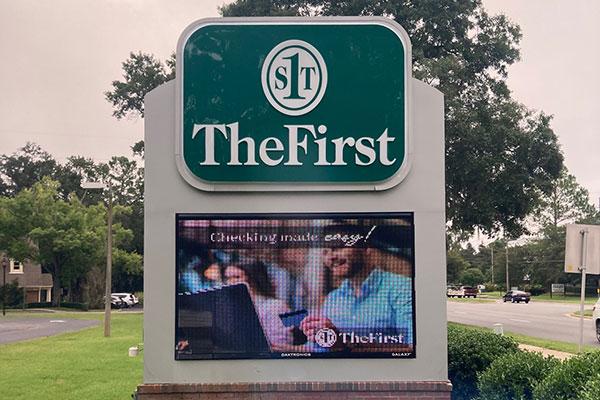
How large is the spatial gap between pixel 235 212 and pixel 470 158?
2116 cm

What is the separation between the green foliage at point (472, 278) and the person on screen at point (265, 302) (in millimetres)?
93209

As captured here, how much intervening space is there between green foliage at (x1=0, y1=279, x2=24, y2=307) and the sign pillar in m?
55.4

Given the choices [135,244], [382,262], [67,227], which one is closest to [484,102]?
[382,262]

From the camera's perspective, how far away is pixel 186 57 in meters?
8.05

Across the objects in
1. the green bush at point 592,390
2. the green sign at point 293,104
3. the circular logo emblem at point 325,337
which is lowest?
the green bush at point 592,390

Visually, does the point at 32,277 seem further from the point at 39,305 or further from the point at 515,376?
the point at 515,376

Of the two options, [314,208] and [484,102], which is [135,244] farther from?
[314,208]

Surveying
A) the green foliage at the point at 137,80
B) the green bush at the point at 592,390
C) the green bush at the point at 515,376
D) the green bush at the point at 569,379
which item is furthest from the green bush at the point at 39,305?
the green bush at the point at 592,390

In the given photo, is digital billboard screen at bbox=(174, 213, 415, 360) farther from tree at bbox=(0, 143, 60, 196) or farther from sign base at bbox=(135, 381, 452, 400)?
tree at bbox=(0, 143, 60, 196)

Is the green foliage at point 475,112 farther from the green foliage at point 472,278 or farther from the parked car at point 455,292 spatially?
the green foliage at point 472,278

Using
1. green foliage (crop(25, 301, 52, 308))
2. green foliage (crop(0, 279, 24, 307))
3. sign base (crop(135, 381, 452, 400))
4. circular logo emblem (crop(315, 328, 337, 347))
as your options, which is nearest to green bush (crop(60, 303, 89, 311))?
green foliage (crop(25, 301, 52, 308))

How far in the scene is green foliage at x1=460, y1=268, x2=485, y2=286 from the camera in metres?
98.0

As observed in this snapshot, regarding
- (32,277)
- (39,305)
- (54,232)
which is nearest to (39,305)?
(39,305)

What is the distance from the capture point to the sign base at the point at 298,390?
7.67 m
